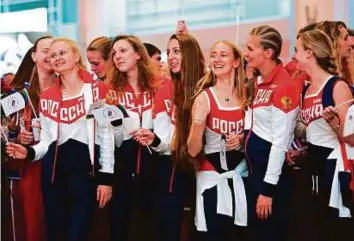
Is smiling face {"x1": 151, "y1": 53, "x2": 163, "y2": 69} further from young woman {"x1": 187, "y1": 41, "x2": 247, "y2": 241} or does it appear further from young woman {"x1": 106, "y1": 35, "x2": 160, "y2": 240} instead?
young woman {"x1": 187, "y1": 41, "x2": 247, "y2": 241}

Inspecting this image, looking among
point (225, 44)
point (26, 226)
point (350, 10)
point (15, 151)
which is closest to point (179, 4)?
point (225, 44)

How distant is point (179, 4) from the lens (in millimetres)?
3613

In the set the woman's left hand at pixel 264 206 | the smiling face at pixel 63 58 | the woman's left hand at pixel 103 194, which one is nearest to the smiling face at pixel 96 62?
the smiling face at pixel 63 58

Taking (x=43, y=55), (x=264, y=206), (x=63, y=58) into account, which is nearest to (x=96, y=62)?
(x=63, y=58)

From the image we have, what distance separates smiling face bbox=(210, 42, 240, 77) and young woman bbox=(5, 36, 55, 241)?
100 centimetres

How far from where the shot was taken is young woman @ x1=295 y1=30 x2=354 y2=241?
295 cm

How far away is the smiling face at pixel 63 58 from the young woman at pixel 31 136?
144mm

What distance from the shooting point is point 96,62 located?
3.70m

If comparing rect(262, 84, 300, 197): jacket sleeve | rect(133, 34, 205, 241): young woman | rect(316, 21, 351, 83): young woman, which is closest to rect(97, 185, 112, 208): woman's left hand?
rect(133, 34, 205, 241): young woman

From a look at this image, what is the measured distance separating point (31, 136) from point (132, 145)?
610 millimetres

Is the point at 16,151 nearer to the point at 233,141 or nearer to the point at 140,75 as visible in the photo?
the point at 140,75

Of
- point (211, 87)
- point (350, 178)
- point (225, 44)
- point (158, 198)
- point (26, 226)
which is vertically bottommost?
point (26, 226)

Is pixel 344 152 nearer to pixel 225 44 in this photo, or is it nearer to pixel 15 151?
pixel 225 44

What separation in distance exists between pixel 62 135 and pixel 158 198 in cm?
58
